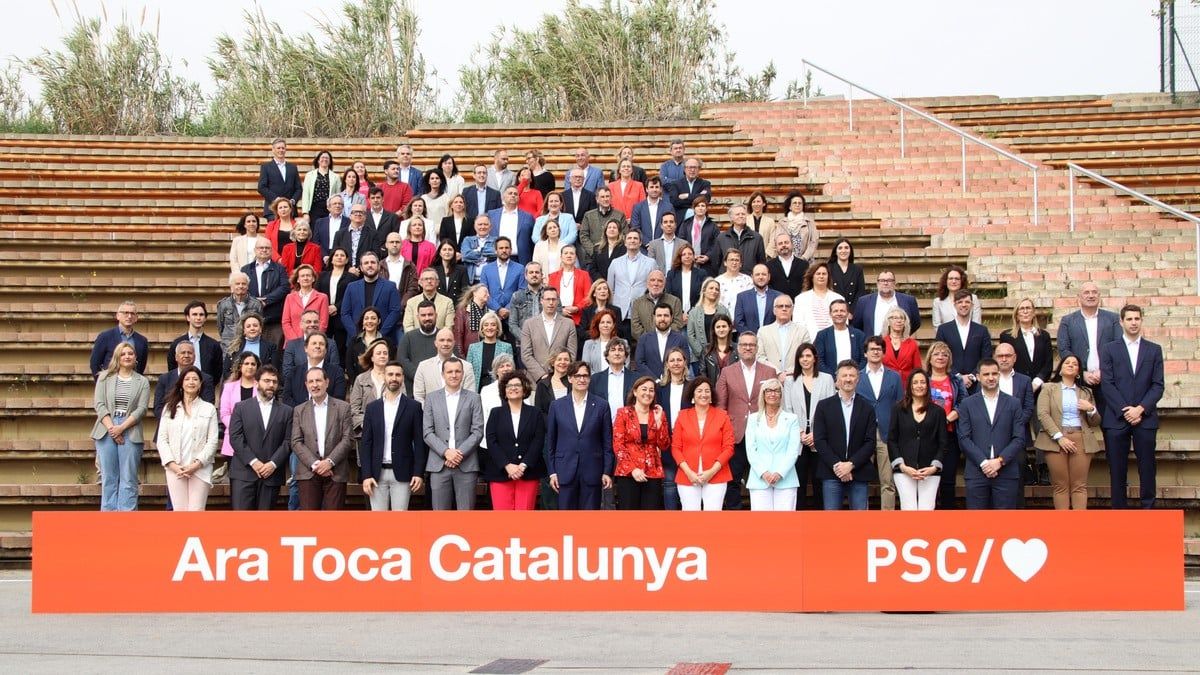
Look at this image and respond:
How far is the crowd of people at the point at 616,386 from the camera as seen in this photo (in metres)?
12.8

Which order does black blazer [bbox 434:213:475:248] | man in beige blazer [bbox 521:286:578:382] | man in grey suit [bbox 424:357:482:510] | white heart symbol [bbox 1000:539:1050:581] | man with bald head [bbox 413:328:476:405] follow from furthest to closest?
black blazer [bbox 434:213:475:248], man in beige blazer [bbox 521:286:578:382], man with bald head [bbox 413:328:476:405], man in grey suit [bbox 424:357:482:510], white heart symbol [bbox 1000:539:1050:581]

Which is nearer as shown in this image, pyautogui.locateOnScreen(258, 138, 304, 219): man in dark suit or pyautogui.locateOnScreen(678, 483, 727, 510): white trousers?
pyautogui.locateOnScreen(678, 483, 727, 510): white trousers

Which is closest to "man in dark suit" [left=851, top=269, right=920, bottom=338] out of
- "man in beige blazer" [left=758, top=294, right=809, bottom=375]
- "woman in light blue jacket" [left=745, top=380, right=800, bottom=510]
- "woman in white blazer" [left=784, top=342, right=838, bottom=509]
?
"man in beige blazer" [left=758, top=294, right=809, bottom=375]

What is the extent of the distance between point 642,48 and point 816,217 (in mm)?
10645

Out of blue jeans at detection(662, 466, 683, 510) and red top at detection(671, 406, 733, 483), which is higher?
red top at detection(671, 406, 733, 483)

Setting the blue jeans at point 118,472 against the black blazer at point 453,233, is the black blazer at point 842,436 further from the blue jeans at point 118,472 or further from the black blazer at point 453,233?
the blue jeans at point 118,472

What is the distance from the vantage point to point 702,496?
41.7 ft

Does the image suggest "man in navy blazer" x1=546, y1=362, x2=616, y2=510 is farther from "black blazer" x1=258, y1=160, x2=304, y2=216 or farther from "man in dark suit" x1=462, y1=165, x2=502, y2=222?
"black blazer" x1=258, y1=160, x2=304, y2=216

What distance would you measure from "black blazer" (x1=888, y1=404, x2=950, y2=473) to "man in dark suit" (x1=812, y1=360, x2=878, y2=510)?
8.7 inches

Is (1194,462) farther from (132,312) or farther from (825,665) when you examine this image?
(132,312)

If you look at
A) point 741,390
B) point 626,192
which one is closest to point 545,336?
point 741,390

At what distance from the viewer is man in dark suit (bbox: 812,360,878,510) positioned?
12.8 metres

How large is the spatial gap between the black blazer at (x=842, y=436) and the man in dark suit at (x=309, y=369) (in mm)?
4105

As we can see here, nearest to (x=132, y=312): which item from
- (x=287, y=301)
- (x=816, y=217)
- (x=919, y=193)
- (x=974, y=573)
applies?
(x=287, y=301)
